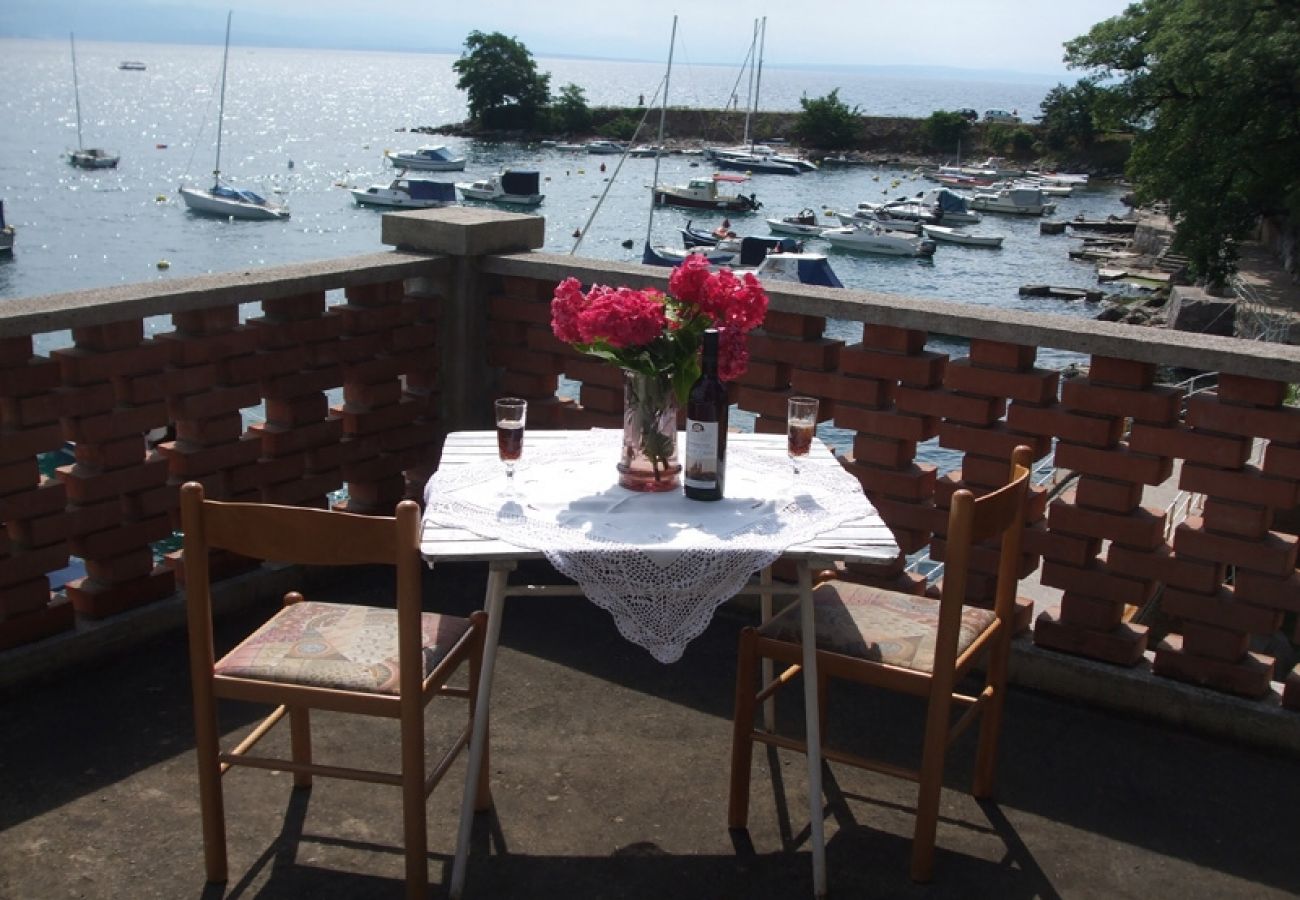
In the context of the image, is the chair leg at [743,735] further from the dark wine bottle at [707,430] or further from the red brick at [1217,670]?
the red brick at [1217,670]

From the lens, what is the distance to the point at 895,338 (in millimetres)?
4520

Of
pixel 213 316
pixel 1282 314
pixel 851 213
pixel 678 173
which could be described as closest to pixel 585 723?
pixel 213 316

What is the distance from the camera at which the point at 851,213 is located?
7244 cm

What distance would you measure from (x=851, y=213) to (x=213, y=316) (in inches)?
2759

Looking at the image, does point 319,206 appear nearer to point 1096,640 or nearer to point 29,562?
point 29,562

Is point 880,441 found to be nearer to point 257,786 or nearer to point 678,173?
point 257,786

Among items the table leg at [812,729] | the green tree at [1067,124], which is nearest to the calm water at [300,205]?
the green tree at [1067,124]

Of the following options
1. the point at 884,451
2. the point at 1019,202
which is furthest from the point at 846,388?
the point at 1019,202

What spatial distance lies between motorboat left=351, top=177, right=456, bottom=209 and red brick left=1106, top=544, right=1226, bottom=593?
60.2 metres

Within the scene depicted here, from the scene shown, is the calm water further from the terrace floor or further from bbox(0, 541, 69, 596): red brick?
the terrace floor

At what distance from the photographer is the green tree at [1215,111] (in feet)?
128

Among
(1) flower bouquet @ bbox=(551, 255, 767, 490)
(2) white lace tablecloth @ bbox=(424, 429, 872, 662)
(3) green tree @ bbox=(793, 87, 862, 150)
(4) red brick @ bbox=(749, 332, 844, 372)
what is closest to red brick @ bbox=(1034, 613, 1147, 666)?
(4) red brick @ bbox=(749, 332, 844, 372)

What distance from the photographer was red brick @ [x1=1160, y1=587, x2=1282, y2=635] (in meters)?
4.09

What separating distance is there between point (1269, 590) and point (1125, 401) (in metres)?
0.71
